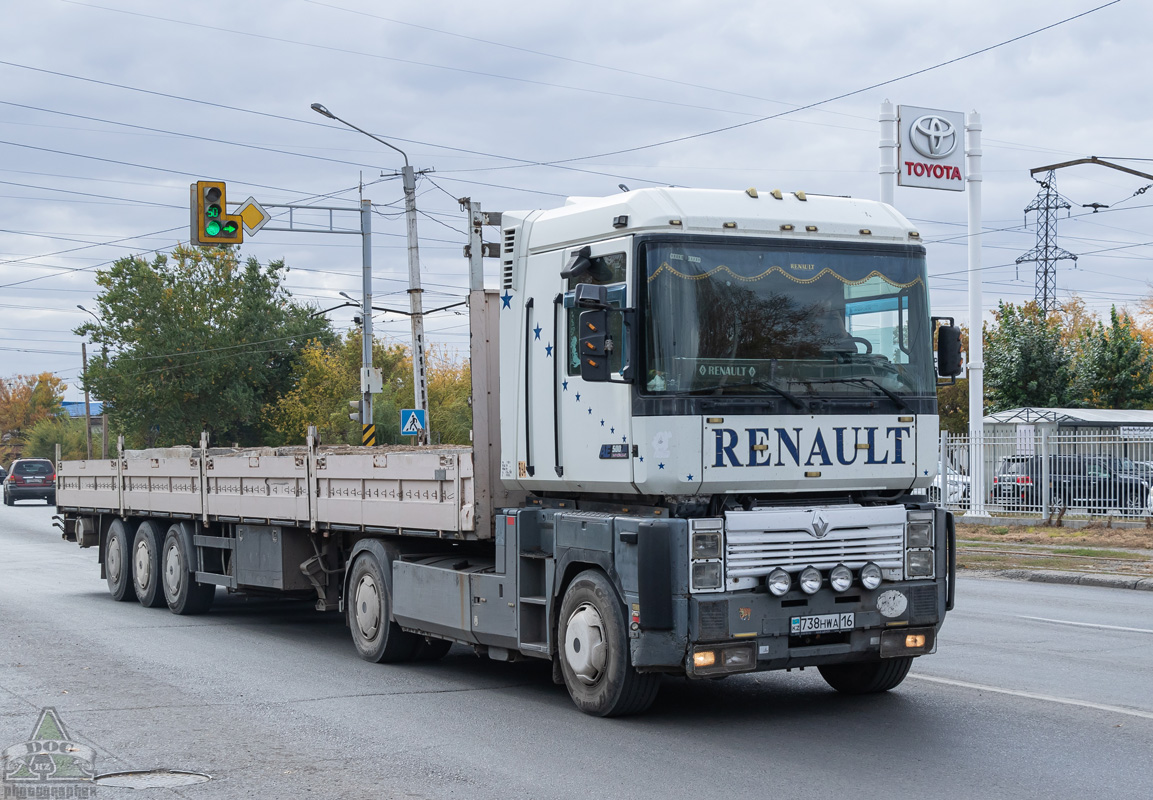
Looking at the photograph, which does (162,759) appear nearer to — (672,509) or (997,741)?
(672,509)

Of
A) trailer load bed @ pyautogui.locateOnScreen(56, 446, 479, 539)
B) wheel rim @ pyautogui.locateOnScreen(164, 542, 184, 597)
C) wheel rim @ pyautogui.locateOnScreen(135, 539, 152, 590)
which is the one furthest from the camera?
wheel rim @ pyautogui.locateOnScreen(135, 539, 152, 590)

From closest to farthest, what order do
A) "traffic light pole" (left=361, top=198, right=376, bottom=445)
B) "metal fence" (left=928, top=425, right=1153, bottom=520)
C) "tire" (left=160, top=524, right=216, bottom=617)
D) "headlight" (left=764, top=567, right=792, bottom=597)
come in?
1. "headlight" (left=764, top=567, right=792, bottom=597)
2. "tire" (left=160, top=524, right=216, bottom=617)
3. "metal fence" (left=928, top=425, right=1153, bottom=520)
4. "traffic light pole" (left=361, top=198, right=376, bottom=445)

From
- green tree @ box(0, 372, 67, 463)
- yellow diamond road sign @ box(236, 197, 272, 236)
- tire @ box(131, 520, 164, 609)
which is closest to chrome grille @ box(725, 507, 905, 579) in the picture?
tire @ box(131, 520, 164, 609)

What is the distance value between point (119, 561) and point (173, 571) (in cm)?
179

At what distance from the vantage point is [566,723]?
8094 millimetres

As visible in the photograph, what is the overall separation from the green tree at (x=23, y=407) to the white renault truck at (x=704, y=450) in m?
125

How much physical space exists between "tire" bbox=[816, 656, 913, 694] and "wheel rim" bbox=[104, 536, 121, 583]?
10.6m

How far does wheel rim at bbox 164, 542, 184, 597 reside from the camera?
48.7 feet

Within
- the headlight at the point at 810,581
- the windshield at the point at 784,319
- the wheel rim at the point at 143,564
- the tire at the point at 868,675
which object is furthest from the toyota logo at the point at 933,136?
the headlight at the point at 810,581

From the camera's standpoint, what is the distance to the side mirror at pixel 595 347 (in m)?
7.67

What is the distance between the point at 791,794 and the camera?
6250mm

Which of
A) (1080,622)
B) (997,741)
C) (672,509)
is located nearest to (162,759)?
(672,509)

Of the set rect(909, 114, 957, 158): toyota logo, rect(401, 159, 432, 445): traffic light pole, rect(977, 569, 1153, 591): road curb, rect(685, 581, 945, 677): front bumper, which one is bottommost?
rect(977, 569, 1153, 591): road curb

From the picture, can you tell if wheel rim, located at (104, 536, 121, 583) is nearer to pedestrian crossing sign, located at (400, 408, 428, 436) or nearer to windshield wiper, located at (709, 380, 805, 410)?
pedestrian crossing sign, located at (400, 408, 428, 436)
